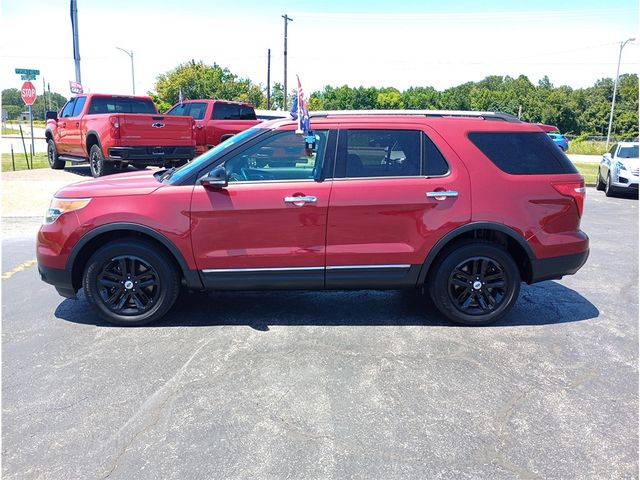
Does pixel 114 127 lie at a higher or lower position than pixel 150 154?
higher

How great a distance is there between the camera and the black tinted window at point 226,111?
1507cm

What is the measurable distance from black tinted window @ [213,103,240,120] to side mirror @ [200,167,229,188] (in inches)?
452

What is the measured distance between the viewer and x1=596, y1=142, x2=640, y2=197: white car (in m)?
13.5

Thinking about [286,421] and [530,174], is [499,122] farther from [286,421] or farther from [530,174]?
[286,421]

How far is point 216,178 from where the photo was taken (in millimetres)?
4117

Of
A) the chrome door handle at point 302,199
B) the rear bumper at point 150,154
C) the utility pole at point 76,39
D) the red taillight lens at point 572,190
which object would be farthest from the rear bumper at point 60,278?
the utility pole at point 76,39

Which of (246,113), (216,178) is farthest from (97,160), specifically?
(216,178)

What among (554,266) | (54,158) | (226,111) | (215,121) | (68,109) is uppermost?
(226,111)

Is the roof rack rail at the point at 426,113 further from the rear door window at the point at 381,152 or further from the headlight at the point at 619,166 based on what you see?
the headlight at the point at 619,166

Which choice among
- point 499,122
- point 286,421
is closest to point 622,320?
point 499,122

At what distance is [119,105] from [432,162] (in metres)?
11.5

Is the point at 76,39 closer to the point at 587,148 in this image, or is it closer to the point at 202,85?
the point at 202,85

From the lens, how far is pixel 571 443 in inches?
112

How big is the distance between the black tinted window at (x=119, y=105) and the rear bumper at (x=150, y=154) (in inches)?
97.7
